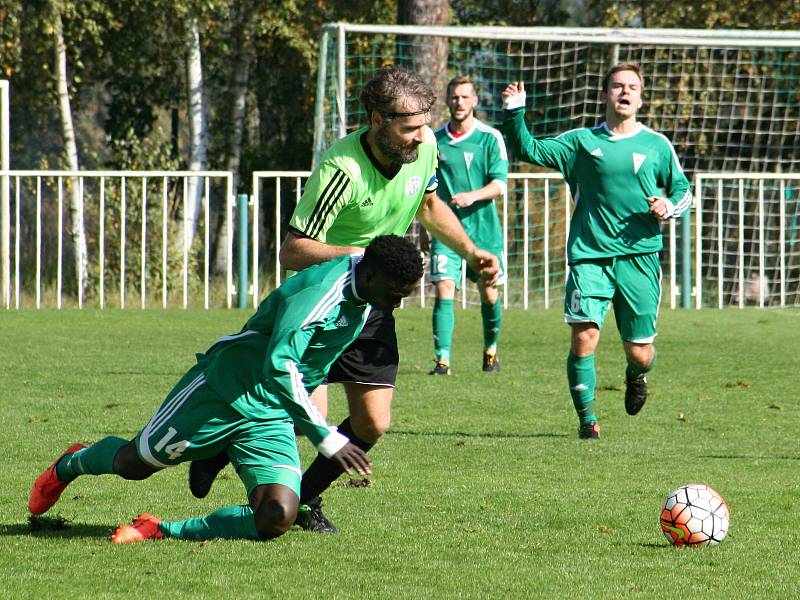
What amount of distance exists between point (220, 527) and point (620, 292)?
12.0ft

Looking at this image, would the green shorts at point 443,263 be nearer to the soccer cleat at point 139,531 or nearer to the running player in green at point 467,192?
the running player in green at point 467,192

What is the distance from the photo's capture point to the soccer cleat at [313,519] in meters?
5.71

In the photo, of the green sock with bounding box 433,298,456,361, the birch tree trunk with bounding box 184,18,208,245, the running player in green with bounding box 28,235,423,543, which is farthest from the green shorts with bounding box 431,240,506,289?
the birch tree trunk with bounding box 184,18,208,245

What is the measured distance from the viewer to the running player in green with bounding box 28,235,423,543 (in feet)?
16.6

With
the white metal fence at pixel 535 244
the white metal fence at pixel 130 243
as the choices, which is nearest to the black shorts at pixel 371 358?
the white metal fence at pixel 130 243

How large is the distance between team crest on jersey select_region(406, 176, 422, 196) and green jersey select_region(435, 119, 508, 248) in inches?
216

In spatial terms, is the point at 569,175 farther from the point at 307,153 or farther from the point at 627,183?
the point at 307,153

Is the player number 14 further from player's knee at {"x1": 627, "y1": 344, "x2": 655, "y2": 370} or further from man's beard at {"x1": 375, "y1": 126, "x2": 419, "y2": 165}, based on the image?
player's knee at {"x1": 627, "y1": 344, "x2": 655, "y2": 370}

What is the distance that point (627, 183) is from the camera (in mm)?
8367

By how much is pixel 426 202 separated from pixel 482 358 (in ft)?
20.1

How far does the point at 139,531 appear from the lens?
5.51m

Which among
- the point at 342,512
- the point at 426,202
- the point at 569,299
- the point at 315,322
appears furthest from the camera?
the point at 569,299

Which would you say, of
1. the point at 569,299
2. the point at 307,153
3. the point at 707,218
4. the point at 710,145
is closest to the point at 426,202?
the point at 569,299

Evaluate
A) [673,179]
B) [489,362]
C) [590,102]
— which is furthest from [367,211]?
[590,102]
